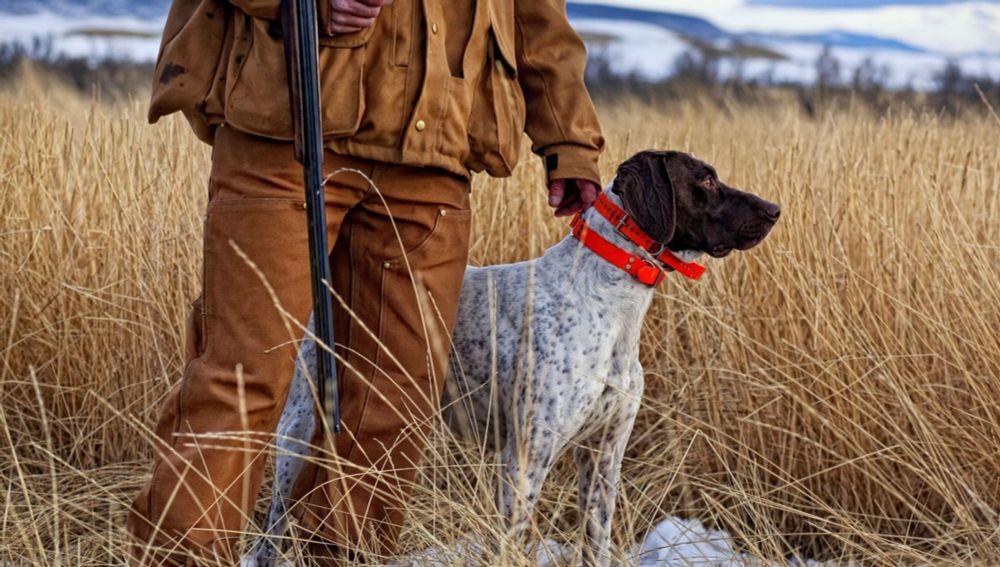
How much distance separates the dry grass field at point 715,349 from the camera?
357 centimetres

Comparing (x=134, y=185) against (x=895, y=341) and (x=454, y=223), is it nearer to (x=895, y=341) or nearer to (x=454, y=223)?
(x=454, y=223)

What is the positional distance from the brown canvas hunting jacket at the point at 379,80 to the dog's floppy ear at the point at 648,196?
31 centimetres

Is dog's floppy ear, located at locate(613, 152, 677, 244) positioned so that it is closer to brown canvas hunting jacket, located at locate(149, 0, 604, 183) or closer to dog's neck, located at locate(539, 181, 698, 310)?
dog's neck, located at locate(539, 181, 698, 310)

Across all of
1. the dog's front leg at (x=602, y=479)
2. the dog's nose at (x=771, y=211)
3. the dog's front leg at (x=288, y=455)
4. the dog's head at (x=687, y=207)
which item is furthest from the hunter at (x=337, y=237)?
the dog's nose at (x=771, y=211)

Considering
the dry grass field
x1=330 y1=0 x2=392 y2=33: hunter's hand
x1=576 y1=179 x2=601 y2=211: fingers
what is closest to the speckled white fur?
x1=576 y1=179 x2=601 y2=211: fingers

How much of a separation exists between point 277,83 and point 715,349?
6.43 ft

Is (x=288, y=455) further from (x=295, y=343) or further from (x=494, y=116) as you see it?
(x=494, y=116)

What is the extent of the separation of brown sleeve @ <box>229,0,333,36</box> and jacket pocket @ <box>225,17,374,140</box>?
1.2 inches

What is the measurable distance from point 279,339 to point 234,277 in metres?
0.18

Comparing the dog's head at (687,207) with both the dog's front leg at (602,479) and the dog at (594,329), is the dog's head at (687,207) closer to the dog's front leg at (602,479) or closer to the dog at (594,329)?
the dog at (594,329)

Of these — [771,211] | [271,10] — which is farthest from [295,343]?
[771,211]

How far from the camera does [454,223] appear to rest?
306cm

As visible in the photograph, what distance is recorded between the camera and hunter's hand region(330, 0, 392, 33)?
2.67 metres

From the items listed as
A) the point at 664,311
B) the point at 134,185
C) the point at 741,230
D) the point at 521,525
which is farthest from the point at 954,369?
the point at 134,185
